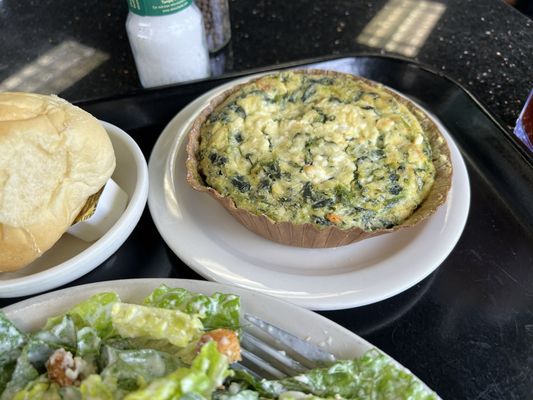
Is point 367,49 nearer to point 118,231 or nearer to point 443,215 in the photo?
point 443,215

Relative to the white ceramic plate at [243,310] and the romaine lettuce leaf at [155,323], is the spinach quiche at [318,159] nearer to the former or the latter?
the white ceramic plate at [243,310]

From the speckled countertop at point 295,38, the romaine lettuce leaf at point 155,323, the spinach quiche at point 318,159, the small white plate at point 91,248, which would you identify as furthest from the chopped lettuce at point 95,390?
the speckled countertop at point 295,38

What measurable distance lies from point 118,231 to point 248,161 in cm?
35

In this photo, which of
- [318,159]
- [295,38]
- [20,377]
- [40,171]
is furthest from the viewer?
[295,38]

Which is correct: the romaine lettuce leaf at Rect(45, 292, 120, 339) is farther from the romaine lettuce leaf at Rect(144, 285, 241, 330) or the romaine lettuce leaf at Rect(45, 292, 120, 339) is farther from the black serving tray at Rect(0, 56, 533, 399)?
the black serving tray at Rect(0, 56, 533, 399)

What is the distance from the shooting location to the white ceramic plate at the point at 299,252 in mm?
1145

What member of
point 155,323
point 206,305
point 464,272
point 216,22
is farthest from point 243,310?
point 216,22

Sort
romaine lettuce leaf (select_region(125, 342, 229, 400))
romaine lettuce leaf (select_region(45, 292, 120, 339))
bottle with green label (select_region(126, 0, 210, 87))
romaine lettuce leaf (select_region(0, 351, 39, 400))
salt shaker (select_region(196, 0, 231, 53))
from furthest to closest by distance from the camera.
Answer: salt shaker (select_region(196, 0, 231, 53)) < bottle with green label (select_region(126, 0, 210, 87)) < romaine lettuce leaf (select_region(45, 292, 120, 339)) < romaine lettuce leaf (select_region(0, 351, 39, 400)) < romaine lettuce leaf (select_region(125, 342, 229, 400))

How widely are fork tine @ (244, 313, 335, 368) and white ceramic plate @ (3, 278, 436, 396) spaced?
21mm

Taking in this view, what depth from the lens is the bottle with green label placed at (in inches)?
59.6

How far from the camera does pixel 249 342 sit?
0.96 meters

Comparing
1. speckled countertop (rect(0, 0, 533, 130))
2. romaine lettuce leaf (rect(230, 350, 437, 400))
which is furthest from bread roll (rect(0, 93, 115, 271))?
speckled countertop (rect(0, 0, 533, 130))

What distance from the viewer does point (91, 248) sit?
114 centimetres

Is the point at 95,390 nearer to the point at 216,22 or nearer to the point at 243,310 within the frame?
the point at 243,310
